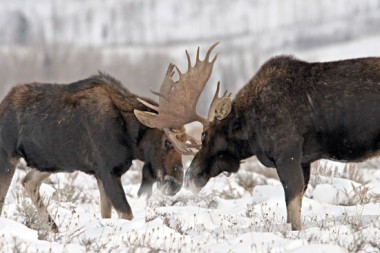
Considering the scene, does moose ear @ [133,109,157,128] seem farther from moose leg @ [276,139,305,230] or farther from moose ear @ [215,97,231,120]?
moose leg @ [276,139,305,230]

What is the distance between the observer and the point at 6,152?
8.59 m

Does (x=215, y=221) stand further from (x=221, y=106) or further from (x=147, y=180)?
(x=221, y=106)

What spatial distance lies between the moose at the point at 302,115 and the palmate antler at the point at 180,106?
544 millimetres

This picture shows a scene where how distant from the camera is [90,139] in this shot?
27.1ft

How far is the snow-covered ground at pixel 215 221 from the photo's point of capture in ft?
19.4

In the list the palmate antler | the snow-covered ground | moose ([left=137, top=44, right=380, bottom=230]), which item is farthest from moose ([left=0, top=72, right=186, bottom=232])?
moose ([left=137, top=44, right=380, bottom=230])

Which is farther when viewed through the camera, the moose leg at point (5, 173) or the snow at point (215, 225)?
the moose leg at point (5, 173)

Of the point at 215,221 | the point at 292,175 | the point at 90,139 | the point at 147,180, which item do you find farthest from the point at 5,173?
the point at 292,175

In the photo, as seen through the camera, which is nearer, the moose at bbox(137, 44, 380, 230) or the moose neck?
the moose at bbox(137, 44, 380, 230)

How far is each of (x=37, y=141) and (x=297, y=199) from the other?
327 cm

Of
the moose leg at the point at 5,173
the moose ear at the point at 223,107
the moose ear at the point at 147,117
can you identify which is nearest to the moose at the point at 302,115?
the moose ear at the point at 223,107

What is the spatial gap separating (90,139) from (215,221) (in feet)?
5.82

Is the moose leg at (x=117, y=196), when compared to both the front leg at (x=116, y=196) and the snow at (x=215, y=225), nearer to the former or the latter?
the front leg at (x=116, y=196)

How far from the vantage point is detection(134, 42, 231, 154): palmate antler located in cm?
827
